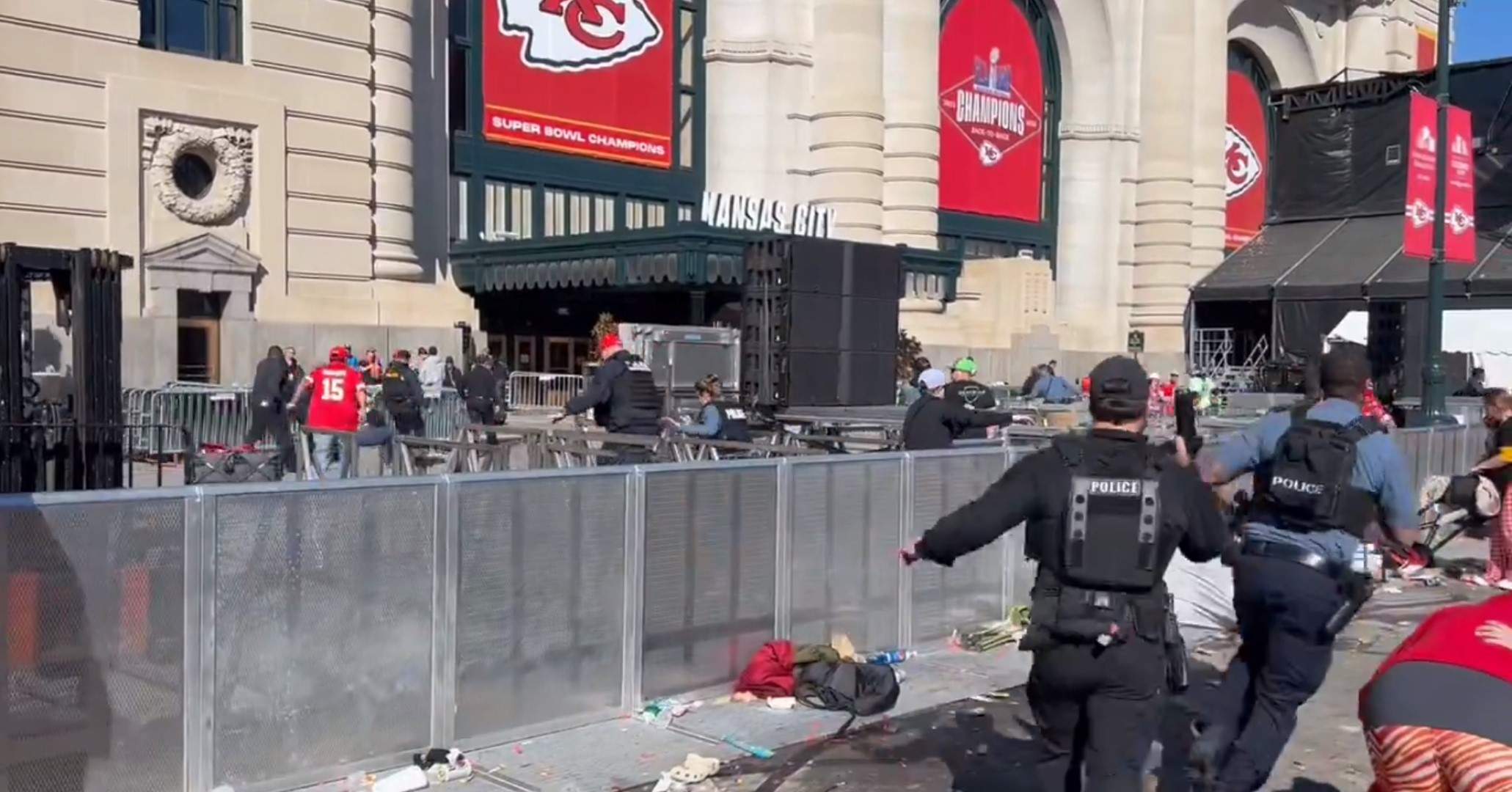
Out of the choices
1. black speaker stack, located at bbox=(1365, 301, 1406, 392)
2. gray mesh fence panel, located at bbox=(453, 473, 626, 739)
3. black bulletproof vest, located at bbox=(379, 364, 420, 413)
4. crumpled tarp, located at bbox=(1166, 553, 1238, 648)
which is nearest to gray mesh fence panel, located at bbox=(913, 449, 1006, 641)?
crumpled tarp, located at bbox=(1166, 553, 1238, 648)

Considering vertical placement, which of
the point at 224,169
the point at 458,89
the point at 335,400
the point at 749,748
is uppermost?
the point at 458,89

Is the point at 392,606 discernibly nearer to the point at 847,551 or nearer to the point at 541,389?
the point at 847,551

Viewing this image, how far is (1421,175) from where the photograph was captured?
1703 centimetres

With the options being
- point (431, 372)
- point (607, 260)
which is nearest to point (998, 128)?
point (607, 260)

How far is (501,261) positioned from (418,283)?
233cm

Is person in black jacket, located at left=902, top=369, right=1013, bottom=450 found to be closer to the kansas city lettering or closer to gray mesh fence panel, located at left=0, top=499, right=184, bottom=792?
gray mesh fence panel, located at left=0, top=499, right=184, bottom=792

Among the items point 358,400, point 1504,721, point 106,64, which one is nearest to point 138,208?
point 106,64

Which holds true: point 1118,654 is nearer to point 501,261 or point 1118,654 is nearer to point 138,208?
point 138,208

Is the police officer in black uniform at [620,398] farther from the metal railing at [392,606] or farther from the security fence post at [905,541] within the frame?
the metal railing at [392,606]

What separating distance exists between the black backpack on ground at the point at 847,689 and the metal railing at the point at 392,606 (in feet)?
1.39

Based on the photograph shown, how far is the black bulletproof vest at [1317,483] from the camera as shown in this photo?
5.46 metres

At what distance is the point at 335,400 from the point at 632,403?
152 inches

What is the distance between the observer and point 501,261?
92.5 feet

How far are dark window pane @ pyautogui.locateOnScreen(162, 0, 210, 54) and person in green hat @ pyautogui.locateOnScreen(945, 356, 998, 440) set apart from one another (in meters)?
15.7
